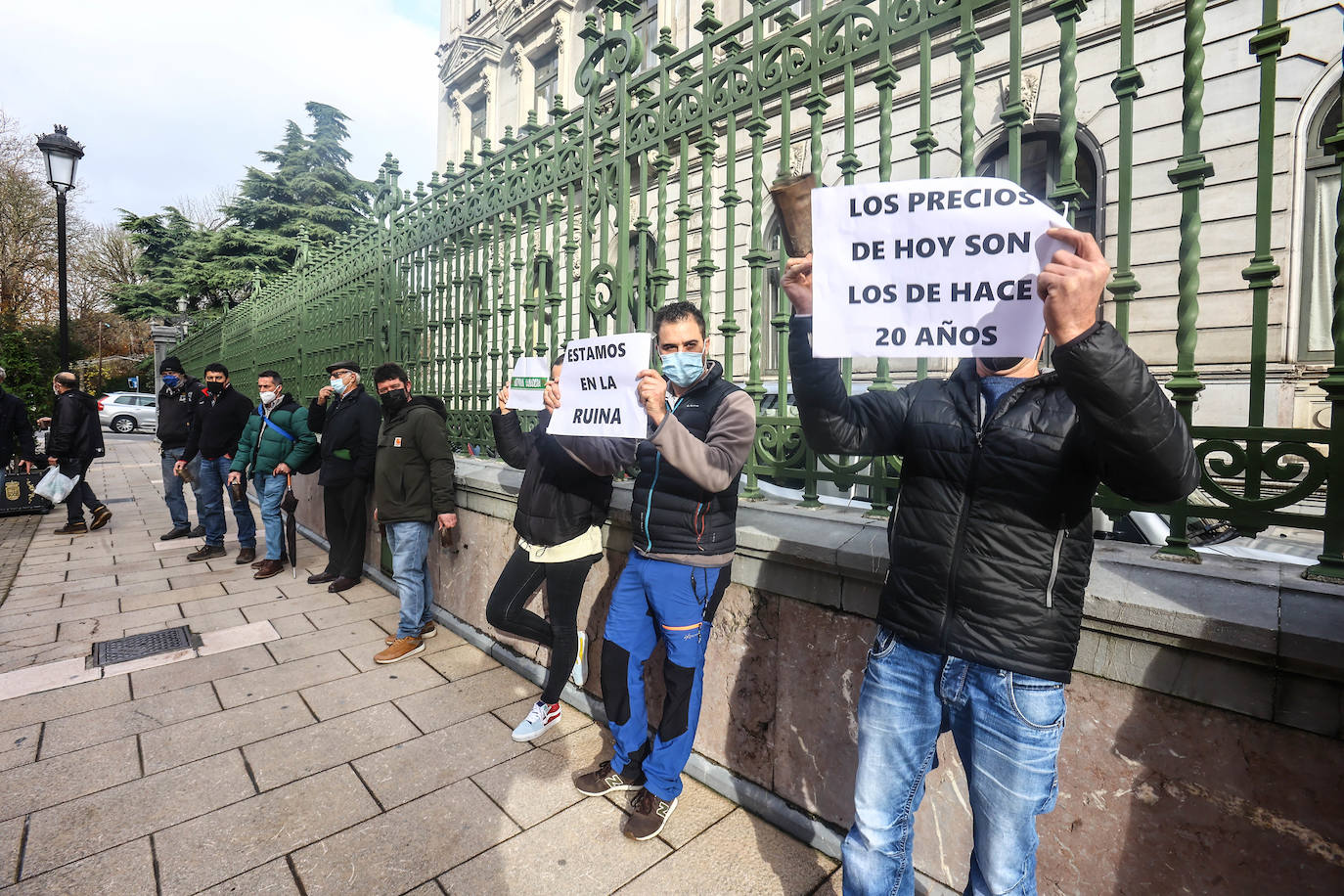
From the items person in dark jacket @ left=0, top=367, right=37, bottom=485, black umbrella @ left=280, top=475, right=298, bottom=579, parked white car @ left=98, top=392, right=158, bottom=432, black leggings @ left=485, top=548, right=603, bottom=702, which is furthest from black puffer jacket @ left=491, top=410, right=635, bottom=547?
parked white car @ left=98, top=392, right=158, bottom=432

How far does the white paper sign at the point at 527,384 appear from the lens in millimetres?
3678

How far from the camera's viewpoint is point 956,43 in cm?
237

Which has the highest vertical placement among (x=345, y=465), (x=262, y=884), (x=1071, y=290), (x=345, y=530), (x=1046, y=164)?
(x=1046, y=164)

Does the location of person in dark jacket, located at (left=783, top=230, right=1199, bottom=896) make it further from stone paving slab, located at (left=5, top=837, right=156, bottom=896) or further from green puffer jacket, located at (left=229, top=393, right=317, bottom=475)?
green puffer jacket, located at (left=229, top=393, right=317, bottom=475)

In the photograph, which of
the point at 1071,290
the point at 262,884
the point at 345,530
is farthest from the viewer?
the point at 345,530

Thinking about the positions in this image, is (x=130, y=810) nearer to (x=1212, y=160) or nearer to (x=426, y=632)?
(x=426, y=632)

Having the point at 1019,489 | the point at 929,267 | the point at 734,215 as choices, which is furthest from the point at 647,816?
the point at 734,215

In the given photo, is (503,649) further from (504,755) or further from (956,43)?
(956,43)

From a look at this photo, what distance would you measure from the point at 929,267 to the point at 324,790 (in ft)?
10.9

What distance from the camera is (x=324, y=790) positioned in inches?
119

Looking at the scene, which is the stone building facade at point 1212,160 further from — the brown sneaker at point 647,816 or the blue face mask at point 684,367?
the brown sneaker at point 647,816

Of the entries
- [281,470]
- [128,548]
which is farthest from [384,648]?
[128,548]

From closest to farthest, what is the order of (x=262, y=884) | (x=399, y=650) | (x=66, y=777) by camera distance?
1. (x=262, y=884)
2. (x=66, y=777)
3. (x=399, y=650)

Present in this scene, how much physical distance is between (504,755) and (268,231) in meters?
33.7
